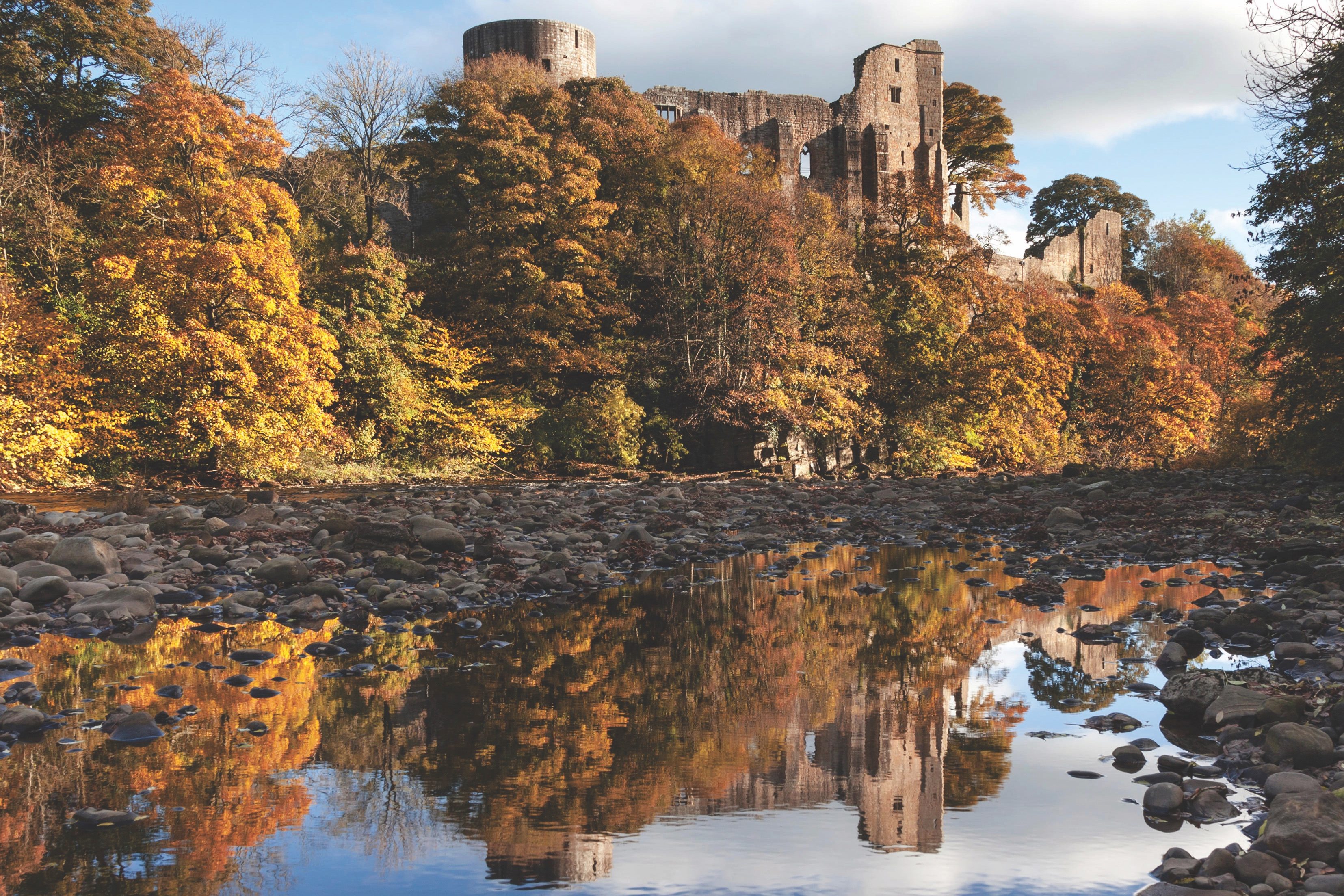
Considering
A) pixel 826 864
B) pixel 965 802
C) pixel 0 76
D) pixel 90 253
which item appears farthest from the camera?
pixel 0 76

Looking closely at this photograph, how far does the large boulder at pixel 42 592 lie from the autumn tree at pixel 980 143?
5634 cm

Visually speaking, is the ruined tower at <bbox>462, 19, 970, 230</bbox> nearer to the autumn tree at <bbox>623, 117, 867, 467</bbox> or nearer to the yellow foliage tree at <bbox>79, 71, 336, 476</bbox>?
the autumn tree at <bbox>623, 117, 867, 467</bbox>

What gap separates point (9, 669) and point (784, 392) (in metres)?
24.6

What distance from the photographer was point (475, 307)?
2820 cm

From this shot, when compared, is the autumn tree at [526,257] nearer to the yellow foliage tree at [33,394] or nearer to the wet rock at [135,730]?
the yellow foliage tree at [33,394]

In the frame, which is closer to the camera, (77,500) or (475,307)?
(77,500)

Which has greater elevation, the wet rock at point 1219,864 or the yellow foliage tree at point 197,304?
the yellow foliage tree at point 197,304

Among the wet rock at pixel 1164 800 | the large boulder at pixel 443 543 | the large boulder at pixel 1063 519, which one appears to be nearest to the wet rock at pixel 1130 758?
the wet rock at pixel 1164 800

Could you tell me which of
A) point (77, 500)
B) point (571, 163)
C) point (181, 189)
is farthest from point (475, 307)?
point (77, 500)

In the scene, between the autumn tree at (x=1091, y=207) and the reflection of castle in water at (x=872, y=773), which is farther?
the autumn tree at (x=1091, y=207)

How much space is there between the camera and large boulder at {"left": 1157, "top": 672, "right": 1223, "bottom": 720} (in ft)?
16.3

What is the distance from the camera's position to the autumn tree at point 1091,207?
214 feet

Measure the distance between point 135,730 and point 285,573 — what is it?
159 inches

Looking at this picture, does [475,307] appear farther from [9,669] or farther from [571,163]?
[9,669]
